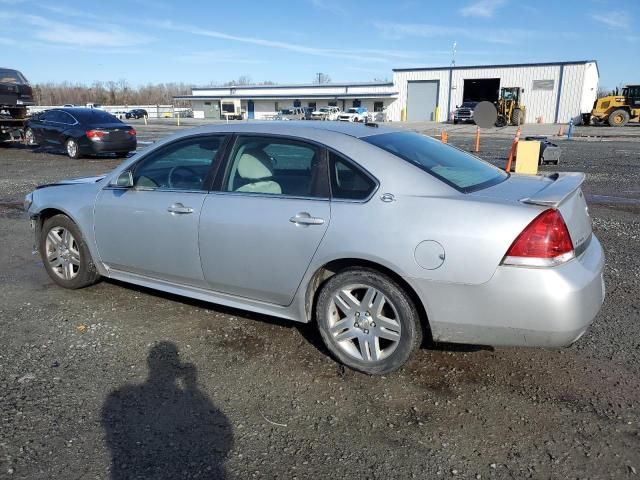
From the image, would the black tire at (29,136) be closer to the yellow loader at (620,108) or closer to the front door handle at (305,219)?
the front door handle at (305,219)

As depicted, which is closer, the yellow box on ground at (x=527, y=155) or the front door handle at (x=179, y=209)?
the front door handle at (x=179, y=209)

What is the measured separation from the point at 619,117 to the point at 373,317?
134 ft

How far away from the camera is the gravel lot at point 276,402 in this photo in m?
2.54

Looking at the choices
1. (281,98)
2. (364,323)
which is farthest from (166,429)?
(281,98)

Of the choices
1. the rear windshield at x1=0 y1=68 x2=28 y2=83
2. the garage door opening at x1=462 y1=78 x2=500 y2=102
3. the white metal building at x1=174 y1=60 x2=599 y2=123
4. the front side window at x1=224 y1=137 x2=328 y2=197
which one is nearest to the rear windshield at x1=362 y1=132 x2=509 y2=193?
the front side window at x1=224 y1=137 x2=328 y2=197

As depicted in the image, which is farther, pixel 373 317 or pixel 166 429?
pixel 373 317

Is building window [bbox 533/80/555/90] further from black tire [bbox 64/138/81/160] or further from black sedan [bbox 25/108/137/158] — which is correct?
black tire [bbox 64/138/81/160]

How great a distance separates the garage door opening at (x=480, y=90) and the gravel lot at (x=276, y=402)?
52.6m

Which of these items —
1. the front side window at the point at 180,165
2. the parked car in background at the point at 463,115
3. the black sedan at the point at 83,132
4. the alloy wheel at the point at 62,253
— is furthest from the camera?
the parked car in background at the point at 463,115

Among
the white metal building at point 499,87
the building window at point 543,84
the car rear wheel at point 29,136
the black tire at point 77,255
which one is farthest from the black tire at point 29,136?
the building window at point 543,84

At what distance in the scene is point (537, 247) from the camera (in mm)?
2820

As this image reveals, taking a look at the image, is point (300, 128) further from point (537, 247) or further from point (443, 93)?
point (443, 93)

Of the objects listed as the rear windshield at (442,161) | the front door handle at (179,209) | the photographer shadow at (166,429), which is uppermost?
the rear windshield at (442,161)

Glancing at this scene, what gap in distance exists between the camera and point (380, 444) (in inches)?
105
